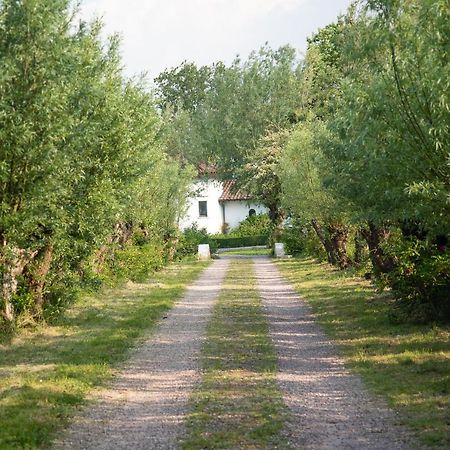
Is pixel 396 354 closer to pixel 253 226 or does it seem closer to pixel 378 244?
pixel 378 244

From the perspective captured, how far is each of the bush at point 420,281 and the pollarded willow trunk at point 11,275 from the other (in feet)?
24.4

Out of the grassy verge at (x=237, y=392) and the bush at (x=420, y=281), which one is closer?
the grassy verge at (x=237, y=392)

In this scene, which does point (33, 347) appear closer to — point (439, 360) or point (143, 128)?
point (143, 128)

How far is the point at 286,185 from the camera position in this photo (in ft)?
110

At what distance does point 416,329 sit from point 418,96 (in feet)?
20.6

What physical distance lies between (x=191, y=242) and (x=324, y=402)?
4391cm

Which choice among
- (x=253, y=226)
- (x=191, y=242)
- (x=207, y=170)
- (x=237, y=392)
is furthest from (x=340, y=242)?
(x=253, y=226)

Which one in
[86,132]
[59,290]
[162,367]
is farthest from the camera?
[59,290]

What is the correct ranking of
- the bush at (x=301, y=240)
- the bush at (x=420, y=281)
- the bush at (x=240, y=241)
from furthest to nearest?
1. the bush at (x=240, y=241)
2. the bush at (x=301, y=240)
3. the bush at (x=420, y=281)

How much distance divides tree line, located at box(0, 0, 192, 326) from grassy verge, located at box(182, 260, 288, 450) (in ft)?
11.8

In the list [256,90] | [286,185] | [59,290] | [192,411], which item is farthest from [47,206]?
[256,90]

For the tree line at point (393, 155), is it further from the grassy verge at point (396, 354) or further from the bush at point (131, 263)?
the bush at point (131, 263)

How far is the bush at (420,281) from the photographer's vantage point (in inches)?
602

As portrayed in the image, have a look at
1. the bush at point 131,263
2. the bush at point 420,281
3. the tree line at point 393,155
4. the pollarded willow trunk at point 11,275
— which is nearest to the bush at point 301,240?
the tree line at point 393,155
